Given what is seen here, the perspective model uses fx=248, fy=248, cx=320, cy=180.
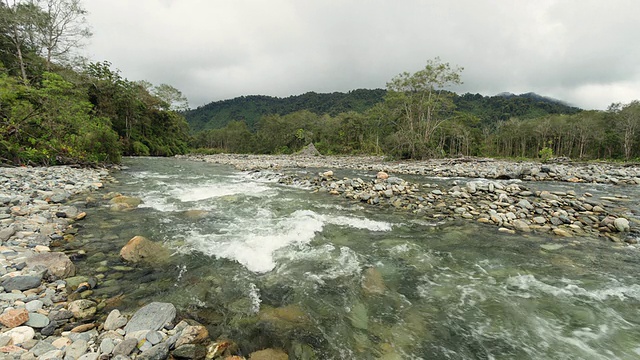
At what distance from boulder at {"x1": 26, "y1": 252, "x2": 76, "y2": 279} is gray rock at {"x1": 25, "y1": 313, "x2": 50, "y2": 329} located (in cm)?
105

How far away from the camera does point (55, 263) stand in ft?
11.3

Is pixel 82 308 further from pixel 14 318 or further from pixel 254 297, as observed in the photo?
pixel 254 297

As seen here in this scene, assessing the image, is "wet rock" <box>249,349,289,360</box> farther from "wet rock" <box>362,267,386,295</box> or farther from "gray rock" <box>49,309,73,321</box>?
"gray rock" <box>49,309,73,321</box>

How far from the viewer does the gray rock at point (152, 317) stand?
2.54m

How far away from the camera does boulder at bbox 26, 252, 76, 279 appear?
335 cm

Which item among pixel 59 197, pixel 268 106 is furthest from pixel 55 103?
pixel 268 106

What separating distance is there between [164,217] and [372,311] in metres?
5.58

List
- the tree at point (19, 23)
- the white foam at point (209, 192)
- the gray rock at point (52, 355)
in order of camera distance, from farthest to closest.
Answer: the tree at point (19, 23), the white foam at point (209, 192), the gray rock at point (52, 355)

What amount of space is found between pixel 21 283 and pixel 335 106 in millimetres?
100997

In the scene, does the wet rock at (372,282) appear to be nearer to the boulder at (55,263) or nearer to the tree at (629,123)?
the boulder at (55,263)

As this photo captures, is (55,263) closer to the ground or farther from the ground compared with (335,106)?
closer to the ground

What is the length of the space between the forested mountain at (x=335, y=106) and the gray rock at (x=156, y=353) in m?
85.7

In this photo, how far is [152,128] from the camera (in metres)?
41.5

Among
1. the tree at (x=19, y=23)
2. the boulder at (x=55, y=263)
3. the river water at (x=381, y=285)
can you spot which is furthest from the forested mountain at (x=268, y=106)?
the boulder at (x=55, y=263)
